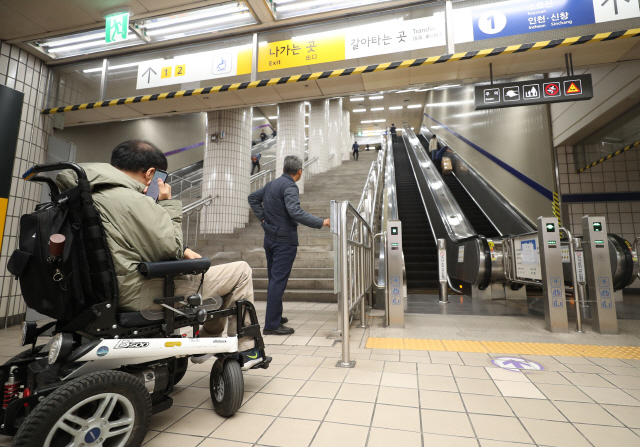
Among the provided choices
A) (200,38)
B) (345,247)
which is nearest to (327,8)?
(200,38)

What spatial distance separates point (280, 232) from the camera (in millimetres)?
3043

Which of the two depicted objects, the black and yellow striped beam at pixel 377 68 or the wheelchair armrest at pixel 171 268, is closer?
the wheelchair armrest at pixel 171 268

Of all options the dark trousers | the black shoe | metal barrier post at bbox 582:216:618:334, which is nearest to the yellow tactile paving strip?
metal barrier post at bbox 582:216:618:334

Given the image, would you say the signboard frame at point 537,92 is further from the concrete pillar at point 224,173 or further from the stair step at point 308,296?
the concrete pillar at point 224,173

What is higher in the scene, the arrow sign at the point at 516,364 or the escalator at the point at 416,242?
the escalator at the point at 416,242

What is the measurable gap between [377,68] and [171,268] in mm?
3256

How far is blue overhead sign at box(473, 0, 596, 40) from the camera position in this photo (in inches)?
132

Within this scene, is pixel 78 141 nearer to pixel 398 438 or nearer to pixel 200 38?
pixel 200 38

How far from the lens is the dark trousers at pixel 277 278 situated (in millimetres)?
2955

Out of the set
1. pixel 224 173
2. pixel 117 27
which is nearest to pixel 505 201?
pixel 224 173

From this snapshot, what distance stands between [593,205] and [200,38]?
7.71 m

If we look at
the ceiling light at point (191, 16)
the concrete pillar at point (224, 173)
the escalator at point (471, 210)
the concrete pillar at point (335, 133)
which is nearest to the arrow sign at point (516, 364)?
the ceiling light at point (191, 16)

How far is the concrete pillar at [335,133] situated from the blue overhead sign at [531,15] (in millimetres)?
10104

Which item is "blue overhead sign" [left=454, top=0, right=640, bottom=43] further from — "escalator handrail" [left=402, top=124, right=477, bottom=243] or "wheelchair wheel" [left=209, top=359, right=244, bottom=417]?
"wheelchair wheel" [left=209, top=359, right=244, bottom=417]
